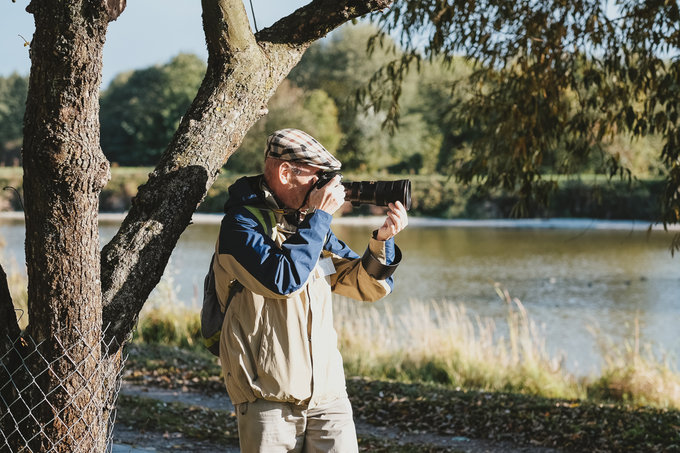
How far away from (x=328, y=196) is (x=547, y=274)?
16.6 meters

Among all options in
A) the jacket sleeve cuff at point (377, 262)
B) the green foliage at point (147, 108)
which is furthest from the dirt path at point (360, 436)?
the green foliage at point (147, 108)

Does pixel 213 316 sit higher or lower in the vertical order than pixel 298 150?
lower

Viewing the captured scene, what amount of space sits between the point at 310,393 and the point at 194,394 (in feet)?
→ 14.7

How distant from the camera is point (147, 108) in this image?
181ft

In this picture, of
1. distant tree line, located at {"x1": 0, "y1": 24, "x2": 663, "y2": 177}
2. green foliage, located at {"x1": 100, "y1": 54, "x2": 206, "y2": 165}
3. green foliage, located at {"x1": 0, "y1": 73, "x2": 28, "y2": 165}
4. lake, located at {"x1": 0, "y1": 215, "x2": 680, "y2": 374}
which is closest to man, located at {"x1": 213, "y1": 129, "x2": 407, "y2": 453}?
lake, located at {"x1": 0, "y1": 215, "x2": 680, "y2": 374}

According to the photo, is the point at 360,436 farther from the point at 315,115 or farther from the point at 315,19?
the point at 315,115

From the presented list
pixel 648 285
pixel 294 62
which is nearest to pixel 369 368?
pixel 294 62

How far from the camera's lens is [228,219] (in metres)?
2.45

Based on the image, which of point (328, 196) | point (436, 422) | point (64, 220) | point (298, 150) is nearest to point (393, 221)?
point (328, 196)

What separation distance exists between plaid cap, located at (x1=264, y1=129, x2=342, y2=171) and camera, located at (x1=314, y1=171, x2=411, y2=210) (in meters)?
0.15

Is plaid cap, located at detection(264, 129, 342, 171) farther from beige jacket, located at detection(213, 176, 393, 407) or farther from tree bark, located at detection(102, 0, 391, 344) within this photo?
tree bark, located at detection(102, 0, 391, 344)

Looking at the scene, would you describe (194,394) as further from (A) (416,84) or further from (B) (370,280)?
(A) (416,84)

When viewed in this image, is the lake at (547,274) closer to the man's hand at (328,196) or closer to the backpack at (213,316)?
the man's hand at (328,196)

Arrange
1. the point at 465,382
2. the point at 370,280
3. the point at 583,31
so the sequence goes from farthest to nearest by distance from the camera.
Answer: the point at 465,382, the point at 583,31, the point at 370,280
